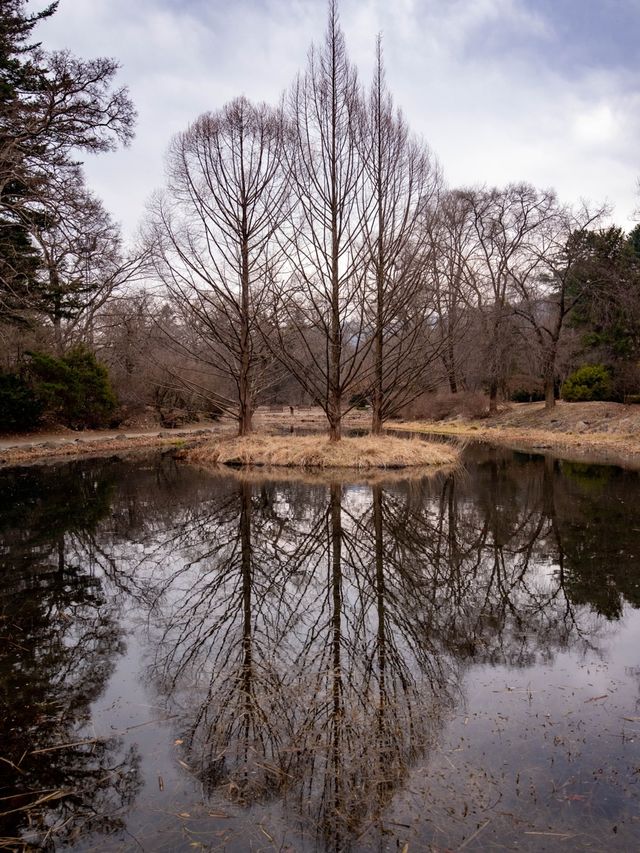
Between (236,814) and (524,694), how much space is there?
204cm

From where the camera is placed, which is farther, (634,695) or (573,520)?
(573,520)

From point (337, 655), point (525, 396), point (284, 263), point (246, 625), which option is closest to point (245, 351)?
point (284, 263)

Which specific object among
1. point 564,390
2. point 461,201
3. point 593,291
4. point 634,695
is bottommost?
point 634,695

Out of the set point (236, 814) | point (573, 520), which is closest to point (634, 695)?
point (236, 814)

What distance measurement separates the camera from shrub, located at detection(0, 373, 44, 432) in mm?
21109

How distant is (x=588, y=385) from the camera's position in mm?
29062

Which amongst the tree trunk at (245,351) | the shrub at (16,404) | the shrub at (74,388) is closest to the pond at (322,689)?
the tree trunk at (245,351)

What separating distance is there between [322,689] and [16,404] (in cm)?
2080

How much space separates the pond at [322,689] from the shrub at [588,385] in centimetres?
2202

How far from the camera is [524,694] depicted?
3816 mm

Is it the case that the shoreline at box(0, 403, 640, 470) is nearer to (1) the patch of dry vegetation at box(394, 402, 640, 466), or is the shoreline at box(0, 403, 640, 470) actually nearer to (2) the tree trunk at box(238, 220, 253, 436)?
(1) the patch of dry vegetation at box(394, 402, 640, 466)

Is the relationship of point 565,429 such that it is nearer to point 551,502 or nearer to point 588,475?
point 588,475

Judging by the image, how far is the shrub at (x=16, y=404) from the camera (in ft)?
69.3

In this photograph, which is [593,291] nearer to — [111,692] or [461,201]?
[461,201]
